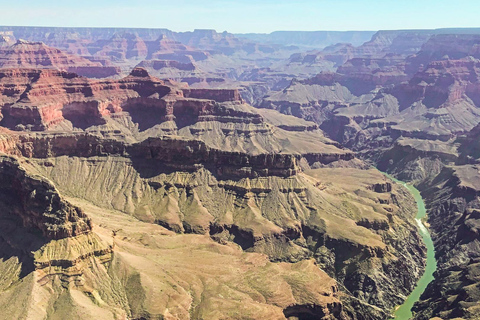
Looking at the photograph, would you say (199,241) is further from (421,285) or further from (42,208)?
(421,285)

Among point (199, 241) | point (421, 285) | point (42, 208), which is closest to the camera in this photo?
point (42, 208)

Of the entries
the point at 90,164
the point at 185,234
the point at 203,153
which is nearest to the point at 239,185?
the point at 203,153

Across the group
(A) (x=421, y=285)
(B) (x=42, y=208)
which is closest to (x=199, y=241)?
(B) (x=42, y=208)

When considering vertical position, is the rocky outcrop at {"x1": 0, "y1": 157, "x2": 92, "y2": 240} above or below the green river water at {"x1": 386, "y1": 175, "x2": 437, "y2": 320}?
above

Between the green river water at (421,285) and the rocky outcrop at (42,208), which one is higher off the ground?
the rocky outcrop at (42,208)

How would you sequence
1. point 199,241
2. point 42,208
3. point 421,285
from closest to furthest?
point 42,208 → point 199,241 → point 421,285

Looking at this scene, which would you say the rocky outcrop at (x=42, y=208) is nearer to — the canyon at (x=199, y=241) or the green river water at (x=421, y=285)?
the canyon at (x=199, y=241)

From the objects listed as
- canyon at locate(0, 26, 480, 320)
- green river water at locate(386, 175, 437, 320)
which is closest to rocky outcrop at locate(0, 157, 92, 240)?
canyon at locate(0, 26, 480, 320)

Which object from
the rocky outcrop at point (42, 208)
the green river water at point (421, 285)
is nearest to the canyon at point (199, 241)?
the rocky outcrop at point (42, 208)

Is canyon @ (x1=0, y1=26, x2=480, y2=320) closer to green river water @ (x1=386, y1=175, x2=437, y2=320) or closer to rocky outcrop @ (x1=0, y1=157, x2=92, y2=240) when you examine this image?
rocky outcrop @ (x1=0, y1=157, x2=92, y2=240)

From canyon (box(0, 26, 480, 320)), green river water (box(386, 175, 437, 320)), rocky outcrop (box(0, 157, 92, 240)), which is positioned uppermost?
rocky outcrop (box(0, 157, 92, 240))

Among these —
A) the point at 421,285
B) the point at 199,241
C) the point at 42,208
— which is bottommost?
the point at 421,285
